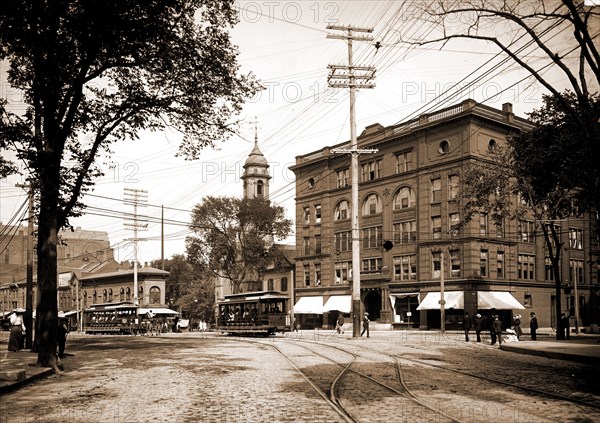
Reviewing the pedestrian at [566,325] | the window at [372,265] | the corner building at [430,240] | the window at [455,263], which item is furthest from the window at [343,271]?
the pedestrian at [566,325]

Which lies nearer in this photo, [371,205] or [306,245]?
[371,205]

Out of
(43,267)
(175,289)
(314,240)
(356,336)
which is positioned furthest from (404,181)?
(175,289)

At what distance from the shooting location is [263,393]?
1223cm

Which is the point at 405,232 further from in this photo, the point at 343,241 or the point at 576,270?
the point at 576,270

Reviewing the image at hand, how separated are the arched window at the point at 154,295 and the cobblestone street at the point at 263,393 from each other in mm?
56698

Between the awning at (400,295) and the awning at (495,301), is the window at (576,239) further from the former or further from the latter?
the awning at (400,295)

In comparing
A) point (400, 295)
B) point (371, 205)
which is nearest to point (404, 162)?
point (371, 205)

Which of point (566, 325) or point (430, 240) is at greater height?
point (430, 240)

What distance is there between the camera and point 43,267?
1827cm

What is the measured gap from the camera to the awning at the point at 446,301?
46.8m

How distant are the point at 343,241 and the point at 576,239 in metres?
22.7

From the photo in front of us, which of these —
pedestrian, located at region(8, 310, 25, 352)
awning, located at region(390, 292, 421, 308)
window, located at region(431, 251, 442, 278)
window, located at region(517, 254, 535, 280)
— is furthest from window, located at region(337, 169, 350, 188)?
pedestrian, located at region(8, 310, 25, 352)

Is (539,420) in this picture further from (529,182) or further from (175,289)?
(175,289)

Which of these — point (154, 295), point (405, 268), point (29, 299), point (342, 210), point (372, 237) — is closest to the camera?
point (29, 299)
